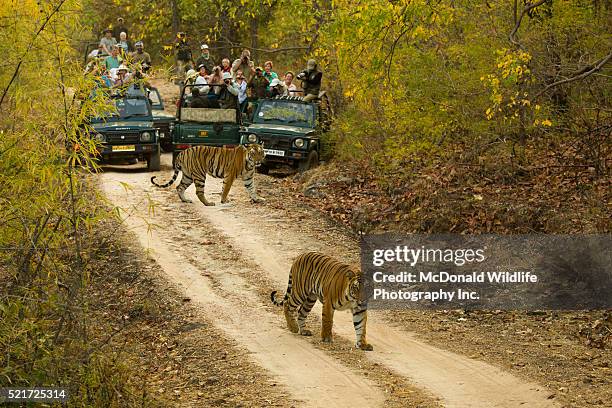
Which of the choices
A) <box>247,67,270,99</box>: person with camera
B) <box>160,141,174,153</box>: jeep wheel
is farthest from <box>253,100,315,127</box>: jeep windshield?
<box>160,141,174,153</box>: jeep wheel

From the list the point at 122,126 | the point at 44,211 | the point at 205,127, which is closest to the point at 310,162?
the point at 205,127

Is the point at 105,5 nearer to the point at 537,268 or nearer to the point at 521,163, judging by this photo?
the point at 521,163

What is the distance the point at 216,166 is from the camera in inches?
804

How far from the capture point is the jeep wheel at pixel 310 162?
75.7 ft

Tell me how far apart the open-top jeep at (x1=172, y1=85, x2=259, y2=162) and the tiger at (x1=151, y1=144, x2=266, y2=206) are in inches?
126

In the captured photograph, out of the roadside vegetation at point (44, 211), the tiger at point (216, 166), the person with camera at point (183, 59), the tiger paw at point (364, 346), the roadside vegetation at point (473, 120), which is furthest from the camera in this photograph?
the person with camera at point (183, 59)

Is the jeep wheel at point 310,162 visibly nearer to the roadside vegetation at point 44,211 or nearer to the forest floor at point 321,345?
the forest floor at point 321,345

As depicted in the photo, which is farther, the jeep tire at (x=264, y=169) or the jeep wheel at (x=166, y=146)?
the jeep wheel at (x=166, y=146)

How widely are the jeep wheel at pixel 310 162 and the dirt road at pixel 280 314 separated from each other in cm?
69

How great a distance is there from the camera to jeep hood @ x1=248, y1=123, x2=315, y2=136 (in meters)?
23.0

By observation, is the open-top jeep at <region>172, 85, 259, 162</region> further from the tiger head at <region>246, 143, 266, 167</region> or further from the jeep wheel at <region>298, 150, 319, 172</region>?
the tiger head at <region>246, 143, 266, 167</region>

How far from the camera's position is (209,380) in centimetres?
1191

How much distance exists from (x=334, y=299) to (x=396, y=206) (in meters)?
6.22

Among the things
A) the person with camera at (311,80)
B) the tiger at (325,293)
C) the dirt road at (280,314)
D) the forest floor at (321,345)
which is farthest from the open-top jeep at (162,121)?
the tiger at (325,293)
